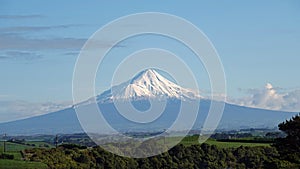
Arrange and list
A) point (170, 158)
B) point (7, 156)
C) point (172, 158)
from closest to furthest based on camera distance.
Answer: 1. point (170, 158)
2. point (172, 158)
3. point (7, 156)

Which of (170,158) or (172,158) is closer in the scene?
(170,158)

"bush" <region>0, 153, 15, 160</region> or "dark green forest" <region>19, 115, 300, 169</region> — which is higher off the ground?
"bush" <region>0, 153, 15, 160</region>

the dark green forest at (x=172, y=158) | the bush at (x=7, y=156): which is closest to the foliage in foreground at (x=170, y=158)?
the dark green forest at (x=172, y=158)

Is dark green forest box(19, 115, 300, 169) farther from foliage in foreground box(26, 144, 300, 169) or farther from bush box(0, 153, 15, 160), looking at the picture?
bush box(0, 153, 15, 160)

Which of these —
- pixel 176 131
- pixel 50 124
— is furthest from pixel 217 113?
pixel 50 124

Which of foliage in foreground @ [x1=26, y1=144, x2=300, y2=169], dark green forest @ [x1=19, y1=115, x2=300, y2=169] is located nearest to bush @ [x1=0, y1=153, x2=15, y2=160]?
dark green forest @ [x1=19, y1=115, x2=300, y2=169]

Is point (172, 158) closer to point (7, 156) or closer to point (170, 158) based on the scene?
point (170, 158)

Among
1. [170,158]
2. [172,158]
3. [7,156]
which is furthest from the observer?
[7,156]

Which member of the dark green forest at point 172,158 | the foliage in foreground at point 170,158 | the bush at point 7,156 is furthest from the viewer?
the bush at point 7,156

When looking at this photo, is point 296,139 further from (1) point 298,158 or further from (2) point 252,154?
(2) point 252,154

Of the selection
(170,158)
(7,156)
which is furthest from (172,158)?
(7,156)

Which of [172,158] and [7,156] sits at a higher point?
[7,156]

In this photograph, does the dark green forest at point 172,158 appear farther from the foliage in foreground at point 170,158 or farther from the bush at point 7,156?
the bush at point 7,156
